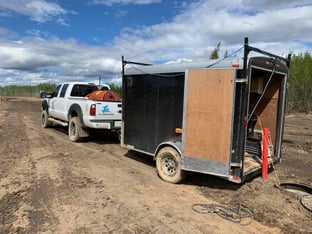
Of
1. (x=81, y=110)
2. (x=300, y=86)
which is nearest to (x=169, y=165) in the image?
(x=81, y=110)

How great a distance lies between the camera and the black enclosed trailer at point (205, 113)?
5.05m

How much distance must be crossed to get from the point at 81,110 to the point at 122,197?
5314 millimetres

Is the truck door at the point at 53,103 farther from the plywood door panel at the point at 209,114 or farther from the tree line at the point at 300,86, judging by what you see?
the tree line at the point at 300,86

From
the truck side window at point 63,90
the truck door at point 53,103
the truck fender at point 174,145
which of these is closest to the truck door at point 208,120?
the truck fender at point 174,145

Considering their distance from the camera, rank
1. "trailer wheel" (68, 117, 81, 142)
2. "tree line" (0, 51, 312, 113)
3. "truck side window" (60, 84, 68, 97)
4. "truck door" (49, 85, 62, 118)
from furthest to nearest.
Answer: "tree line" (0, 51, 312, 113)
"truck door" (49, 85, 62, 118)
"truck side window" (60, 84, 68, 97)
"trailer wheel" (68, 117, 81, 142)

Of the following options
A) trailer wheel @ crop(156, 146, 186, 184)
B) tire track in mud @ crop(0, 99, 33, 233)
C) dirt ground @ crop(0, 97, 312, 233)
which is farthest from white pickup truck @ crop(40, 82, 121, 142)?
trailer wheel @ crop(156, 146, 186, 184)

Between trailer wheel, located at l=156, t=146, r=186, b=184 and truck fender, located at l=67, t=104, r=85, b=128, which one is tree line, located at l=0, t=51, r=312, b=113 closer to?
truck fender, located at l=67, t=104, r=85, b=128

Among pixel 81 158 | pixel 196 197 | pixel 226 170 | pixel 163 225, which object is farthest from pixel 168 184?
pixel 81 158

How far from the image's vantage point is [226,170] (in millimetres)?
5180

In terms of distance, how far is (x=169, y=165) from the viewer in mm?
6148

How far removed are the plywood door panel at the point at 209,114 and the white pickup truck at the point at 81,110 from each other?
15.0 ft

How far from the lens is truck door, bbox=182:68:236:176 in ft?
16.7

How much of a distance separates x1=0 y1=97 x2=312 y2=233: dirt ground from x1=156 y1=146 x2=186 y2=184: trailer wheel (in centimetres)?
18

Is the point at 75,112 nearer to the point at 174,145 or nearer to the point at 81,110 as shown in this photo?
the point at 81,110
